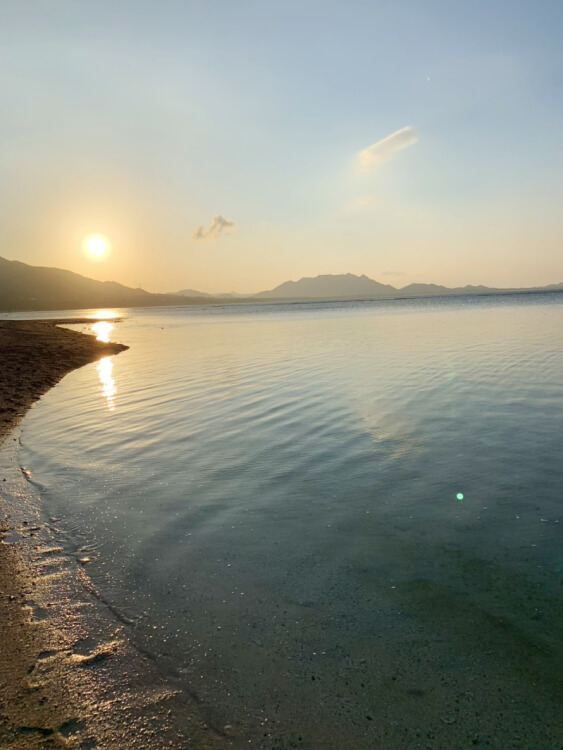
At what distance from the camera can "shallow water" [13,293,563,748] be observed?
16.2ft

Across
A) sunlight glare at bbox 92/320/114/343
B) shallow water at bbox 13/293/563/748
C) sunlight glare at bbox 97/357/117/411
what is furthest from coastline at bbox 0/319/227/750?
sunlight glare at bbox 92/320/114/343

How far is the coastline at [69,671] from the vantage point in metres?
4.52

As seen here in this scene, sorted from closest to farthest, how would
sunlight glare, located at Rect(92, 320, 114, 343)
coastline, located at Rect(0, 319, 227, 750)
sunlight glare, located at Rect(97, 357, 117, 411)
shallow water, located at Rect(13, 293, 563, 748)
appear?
1. coastline, located at Rect(0, 319, 227, 750)
2. shallow water, located at Rect(13, 293, 563, 748)
3. sunlight glare, located at Rect(97, 357, 117, 411)
4. sunlight glare, located at Rect(92, 320, 114, 343)

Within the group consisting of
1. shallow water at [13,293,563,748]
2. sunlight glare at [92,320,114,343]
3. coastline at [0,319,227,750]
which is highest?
sunlight glare at [92,320,114,343]

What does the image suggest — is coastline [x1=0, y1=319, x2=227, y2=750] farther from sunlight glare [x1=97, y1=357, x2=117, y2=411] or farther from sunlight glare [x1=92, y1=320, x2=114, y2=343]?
sunlight glare [x1=92, y1=320, x2=114, y2=343]

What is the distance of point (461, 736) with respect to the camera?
14.8ft

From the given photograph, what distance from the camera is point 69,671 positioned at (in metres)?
5.31

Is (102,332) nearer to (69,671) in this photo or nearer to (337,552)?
(337,552)

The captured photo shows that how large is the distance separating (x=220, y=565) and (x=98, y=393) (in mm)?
18574

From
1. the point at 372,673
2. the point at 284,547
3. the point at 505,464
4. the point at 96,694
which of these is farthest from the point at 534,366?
the point at 96,694

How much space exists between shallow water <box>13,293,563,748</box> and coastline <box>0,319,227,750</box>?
311 millimetres

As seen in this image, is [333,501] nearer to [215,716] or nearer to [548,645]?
[548,645]

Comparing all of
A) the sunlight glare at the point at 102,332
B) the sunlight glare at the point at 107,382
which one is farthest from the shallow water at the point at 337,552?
the sunlight glare at the point at 102,332

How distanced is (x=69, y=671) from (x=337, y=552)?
170 inches
